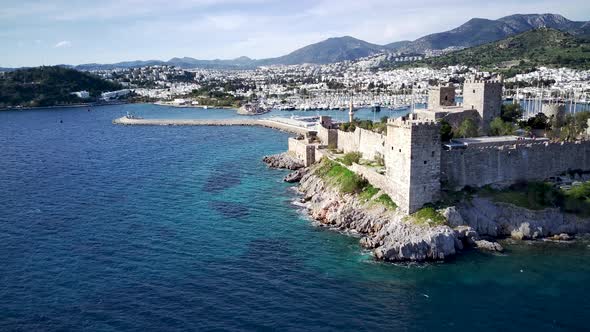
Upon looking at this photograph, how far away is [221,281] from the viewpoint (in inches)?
1148

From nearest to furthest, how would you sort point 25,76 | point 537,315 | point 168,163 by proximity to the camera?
1. point 537,315
2. point 168,163
3. point 25,76

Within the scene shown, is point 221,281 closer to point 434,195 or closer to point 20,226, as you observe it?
point 434,195

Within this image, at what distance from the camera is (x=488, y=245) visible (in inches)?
1272

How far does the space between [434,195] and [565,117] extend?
72.1ft

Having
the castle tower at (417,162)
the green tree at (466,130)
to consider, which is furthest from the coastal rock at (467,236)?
the green tree at (466,130)

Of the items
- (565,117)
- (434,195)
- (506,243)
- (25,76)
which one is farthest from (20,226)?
(25,76)

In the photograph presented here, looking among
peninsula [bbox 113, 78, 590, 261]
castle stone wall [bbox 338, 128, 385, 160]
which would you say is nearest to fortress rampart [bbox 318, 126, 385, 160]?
castle stone wall [bbox 338, 128, 385, 160]

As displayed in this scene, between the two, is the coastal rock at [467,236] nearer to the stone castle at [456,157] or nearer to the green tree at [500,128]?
the stone castle at [456,157]

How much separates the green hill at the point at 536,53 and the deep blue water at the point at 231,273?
13151 centimetres

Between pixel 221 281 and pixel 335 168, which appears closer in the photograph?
pixel 221 281

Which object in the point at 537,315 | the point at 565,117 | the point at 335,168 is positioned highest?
the point at 565,117

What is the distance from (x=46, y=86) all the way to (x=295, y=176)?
141m

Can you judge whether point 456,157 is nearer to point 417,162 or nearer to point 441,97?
point 417,162

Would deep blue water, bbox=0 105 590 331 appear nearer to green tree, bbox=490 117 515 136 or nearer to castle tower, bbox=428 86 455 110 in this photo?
green tree, bbox=490 117 515 136
